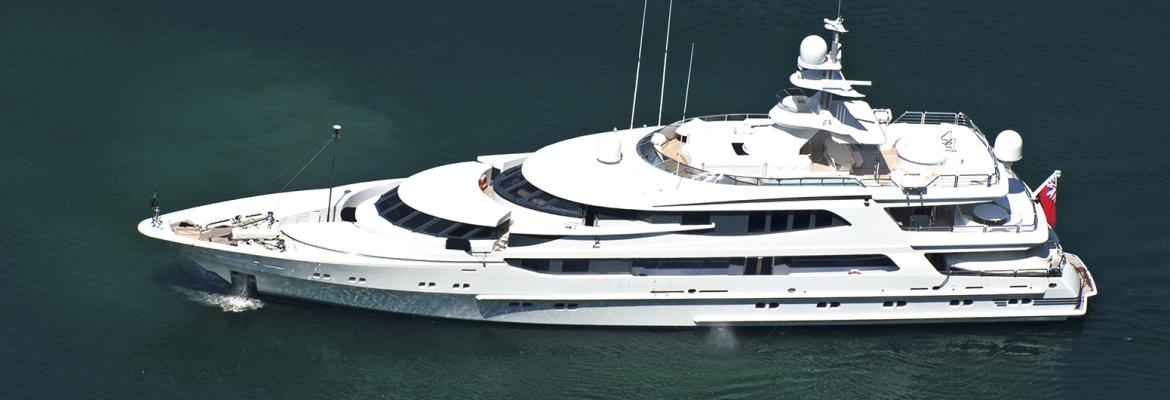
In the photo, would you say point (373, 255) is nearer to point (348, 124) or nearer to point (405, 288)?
point (405, 288)

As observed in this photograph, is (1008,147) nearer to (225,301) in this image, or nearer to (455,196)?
(455,196)

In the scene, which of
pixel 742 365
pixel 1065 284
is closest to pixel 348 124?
pixel 742 365

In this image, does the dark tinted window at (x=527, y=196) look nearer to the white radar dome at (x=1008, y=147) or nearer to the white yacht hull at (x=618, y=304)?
the white yacht hull at (x=618, y=304)

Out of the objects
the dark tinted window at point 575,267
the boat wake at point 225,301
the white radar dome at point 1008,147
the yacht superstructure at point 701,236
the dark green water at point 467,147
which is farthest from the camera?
the white radar dome at point 1008,147

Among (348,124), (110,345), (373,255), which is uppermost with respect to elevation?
(348,124)

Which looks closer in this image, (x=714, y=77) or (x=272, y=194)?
(x=272, y=194)

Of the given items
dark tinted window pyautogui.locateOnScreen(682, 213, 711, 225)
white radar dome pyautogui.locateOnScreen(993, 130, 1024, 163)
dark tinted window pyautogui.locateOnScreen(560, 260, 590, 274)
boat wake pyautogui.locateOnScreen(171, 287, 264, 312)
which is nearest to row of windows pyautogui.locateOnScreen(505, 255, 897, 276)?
dark tinted window pyautogui.locateOnScreen(560, 260, 590, 274)

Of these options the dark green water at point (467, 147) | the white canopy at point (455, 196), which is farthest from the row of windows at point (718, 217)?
the dark green water at point (467, 147)

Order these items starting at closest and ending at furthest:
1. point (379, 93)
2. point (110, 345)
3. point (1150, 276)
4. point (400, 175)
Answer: point (110, 345) < point (1150, 276) < point (400, 175) < point (379, 93)

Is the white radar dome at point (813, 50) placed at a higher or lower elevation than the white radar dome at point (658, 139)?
higher
